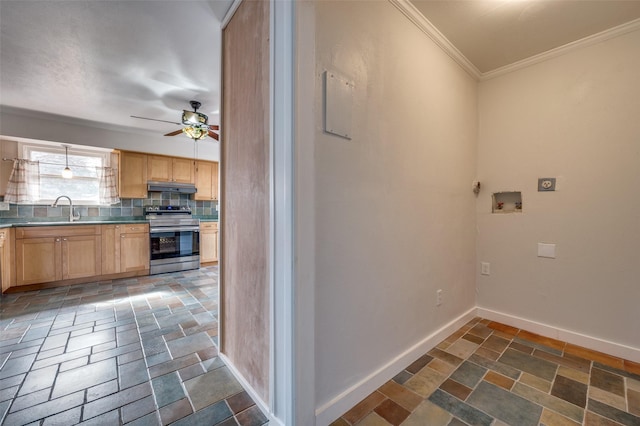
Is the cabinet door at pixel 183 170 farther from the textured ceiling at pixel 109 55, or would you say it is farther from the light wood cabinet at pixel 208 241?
the textured ceiling at pixel 109 55

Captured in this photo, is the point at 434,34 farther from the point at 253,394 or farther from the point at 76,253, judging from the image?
the point at 76,253

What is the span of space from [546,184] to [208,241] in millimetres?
5091

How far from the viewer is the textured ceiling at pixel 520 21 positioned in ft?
5.48

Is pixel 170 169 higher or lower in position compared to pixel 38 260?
higher

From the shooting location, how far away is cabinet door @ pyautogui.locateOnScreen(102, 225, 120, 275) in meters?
3.84

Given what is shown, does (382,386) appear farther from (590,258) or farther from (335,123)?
(590,258)

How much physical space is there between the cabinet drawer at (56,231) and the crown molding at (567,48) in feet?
18.2

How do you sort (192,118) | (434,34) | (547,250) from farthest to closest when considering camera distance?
(192,118) < (547,250) < (434,34)

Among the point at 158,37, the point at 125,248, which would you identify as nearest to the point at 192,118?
the point at 158,37

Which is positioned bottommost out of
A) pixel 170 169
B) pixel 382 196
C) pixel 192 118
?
pixel 382 196

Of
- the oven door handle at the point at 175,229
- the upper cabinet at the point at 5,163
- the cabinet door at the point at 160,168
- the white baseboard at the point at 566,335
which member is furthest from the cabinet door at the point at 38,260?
the white baseboard at the point at 566,335

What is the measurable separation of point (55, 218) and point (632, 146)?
700 cm

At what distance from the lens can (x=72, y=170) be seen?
4.11 m

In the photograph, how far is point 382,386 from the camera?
5.08ft
